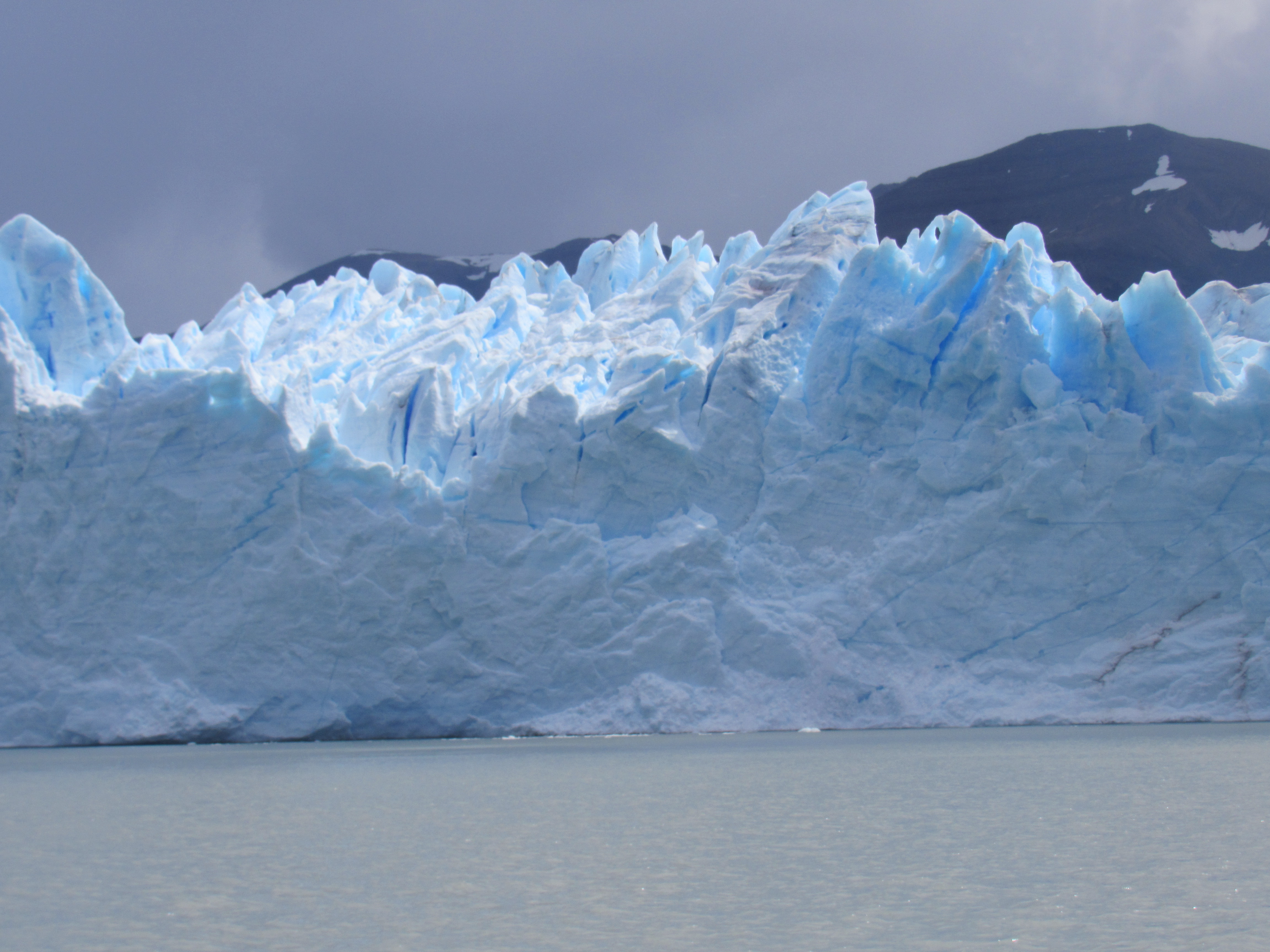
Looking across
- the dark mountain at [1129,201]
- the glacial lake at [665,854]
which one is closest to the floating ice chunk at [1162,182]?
the dark mountain at [1129,201]

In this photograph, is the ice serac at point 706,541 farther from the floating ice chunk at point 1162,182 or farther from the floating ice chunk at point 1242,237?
the floating ice chunk at point 1242,237

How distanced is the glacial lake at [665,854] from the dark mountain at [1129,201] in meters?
14.8

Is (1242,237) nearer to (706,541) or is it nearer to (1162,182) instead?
(1162,182)

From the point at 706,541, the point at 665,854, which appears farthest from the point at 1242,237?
the point at 665,854

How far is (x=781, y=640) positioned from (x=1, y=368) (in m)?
9.35

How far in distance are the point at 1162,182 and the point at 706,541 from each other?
14.4m

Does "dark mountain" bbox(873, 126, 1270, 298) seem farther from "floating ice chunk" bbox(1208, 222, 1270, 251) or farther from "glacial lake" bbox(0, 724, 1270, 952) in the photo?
"glacial lake" bbox(0, 724, 1270, 952)

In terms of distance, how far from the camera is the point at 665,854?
574 centimetres

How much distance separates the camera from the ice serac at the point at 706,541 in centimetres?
1290

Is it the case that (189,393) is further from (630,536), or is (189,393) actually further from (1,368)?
(630,536)

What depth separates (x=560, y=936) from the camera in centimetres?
428

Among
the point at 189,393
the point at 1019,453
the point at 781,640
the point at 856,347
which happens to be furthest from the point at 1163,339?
the point at 189,393

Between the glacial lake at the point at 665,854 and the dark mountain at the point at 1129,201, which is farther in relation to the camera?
the dark mountain at the point at 1129,201

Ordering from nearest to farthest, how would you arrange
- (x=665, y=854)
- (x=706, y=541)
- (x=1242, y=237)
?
(x=665, y=854) → (x=706, y=541) → (x=1242, y=237)
